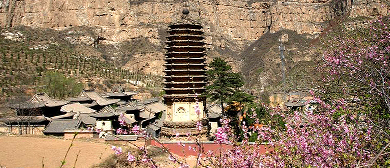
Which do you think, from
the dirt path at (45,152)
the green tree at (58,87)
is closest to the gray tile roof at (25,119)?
the dirt path at (45,152)

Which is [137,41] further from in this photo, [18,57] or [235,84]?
[235,84]

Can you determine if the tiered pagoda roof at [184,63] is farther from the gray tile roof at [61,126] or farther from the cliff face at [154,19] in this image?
the cliff face at [154,19]

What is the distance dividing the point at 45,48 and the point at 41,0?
36093 millimetres

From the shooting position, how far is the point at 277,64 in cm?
10038

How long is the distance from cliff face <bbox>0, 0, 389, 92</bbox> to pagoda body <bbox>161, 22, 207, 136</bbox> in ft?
247

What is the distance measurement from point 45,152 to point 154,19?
10158 centimetres

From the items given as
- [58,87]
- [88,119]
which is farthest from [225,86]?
[58,87]

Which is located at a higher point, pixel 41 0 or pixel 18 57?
pixel 41 0

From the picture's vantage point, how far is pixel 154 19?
114562 mm

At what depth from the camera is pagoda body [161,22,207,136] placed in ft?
75.2

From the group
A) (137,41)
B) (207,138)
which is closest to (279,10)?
(137,41)

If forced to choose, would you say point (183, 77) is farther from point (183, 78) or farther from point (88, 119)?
point (88, 119)

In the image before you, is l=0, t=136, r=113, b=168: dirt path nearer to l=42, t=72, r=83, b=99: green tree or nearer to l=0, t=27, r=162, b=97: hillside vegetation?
l=42, t=72, r=83, b=99: green tree

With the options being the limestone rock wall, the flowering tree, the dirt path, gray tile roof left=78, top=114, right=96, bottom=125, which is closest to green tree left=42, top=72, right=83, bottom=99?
gray tile roof left=78, top=114, right=96, bottom=125
